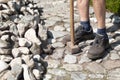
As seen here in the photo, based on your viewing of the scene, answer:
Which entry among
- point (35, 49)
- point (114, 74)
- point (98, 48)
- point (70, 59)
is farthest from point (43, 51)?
point (114, 74)

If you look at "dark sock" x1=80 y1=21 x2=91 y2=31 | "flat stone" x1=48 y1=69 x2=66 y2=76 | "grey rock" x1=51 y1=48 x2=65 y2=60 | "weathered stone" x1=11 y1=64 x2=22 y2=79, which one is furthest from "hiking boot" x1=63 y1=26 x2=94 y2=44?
"weathered stone" x1=11 y1=64 x2=22 y2=79

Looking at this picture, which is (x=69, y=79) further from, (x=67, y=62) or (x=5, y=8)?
(x=5, y=8)

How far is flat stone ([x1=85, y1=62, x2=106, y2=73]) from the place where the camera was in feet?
12.6

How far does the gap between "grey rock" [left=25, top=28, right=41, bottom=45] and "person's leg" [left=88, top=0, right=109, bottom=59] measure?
28.2 inches

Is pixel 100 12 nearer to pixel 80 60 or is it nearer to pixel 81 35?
pixel 81 35

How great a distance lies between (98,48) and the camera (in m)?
4.04

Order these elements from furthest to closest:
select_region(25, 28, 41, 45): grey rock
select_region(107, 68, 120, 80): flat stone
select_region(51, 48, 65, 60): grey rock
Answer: select_region(25, 28, 41, 45): grey rock
select_region(51, 48, 65, 60): grey rock
select_region(107, 68, 120, 80): flat stone

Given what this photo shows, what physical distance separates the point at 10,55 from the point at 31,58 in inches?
11.8

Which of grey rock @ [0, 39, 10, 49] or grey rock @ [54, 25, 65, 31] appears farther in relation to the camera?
grey rock @ [54, 25, 65, 31]

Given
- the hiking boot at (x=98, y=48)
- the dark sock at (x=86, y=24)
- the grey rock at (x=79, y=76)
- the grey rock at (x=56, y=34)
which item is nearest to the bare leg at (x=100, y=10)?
the hiking boot at (x=98, y=48)

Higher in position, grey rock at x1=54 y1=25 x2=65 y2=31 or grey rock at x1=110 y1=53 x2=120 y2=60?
grey rock at x1=54 y1=25 x2=65 y2=31

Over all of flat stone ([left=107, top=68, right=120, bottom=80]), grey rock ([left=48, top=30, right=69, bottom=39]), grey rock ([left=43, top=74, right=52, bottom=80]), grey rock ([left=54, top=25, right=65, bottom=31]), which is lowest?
Result: flat stone ([left=107, top=68, right=120, bottom=80])

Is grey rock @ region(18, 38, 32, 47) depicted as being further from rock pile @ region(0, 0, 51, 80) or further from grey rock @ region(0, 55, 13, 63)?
grey rock @ region(0, 55, 13, 63)

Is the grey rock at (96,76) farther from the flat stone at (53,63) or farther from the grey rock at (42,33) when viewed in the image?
the grey rock at (42,33)
